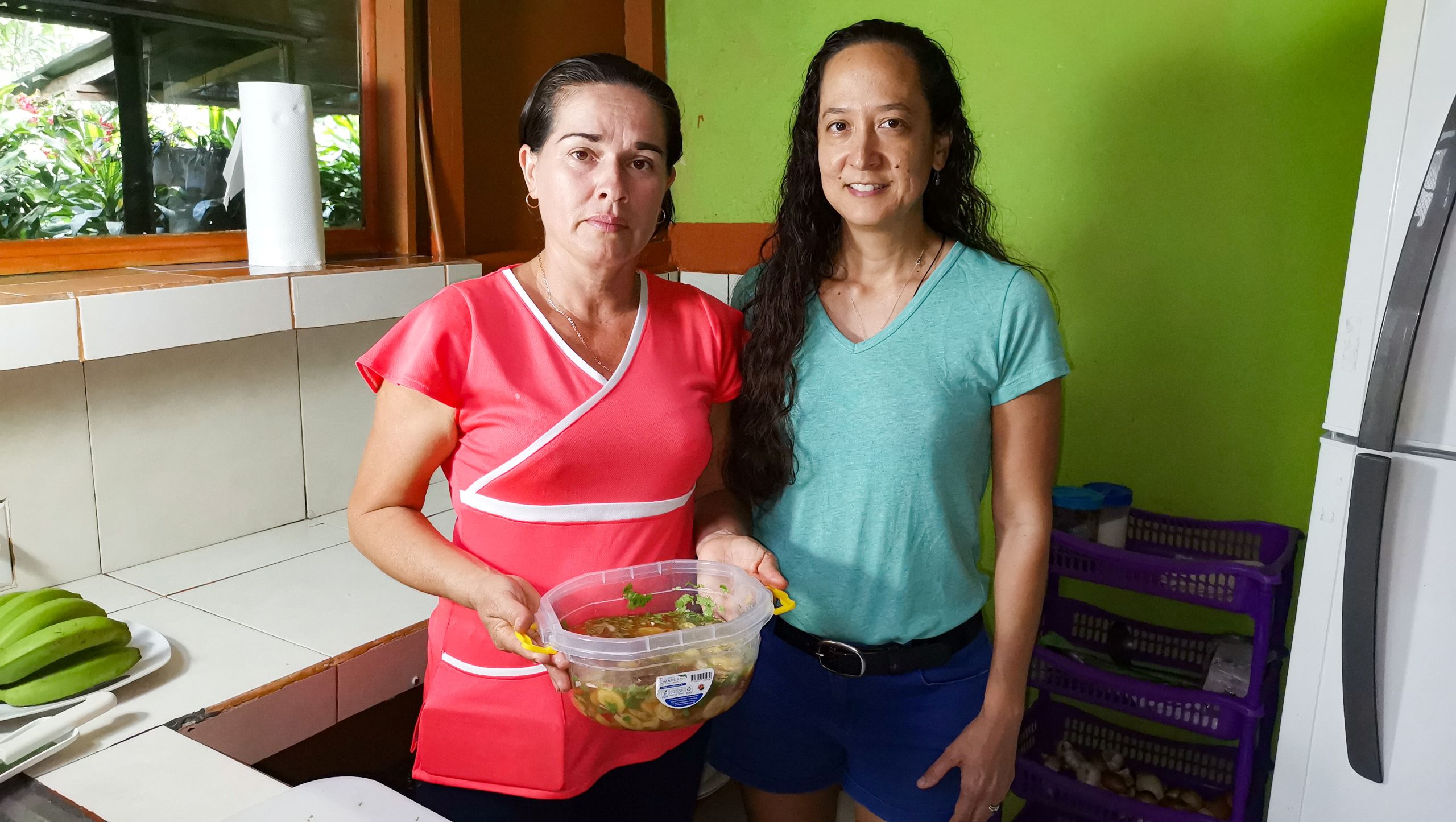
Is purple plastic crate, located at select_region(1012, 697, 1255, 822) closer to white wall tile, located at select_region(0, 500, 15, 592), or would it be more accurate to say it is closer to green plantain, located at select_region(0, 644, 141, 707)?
green plantain, located at select_region(0, 644, 141, 707)

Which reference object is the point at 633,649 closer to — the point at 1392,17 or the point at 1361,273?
the point at 1361,273

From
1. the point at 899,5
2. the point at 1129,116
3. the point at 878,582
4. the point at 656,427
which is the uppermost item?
the point at 899,5

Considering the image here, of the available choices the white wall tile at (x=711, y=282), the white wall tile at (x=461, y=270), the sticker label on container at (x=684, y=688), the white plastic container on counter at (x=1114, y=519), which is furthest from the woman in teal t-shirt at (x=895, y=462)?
the white wall tile at (x=711, y=282)

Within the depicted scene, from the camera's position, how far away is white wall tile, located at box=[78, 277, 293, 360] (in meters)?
1.46

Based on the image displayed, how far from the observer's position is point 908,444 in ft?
4.06

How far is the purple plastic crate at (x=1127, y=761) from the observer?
1.83 meters

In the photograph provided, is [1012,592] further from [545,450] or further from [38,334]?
[38,334]

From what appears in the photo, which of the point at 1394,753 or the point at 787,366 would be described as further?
the point at 1394,753

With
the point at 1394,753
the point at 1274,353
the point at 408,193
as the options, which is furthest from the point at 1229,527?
the point at 408,193

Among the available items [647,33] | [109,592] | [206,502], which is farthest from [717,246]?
[109,592]

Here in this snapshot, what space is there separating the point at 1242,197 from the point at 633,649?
1610 mm

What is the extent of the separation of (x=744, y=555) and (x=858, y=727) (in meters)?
0.30

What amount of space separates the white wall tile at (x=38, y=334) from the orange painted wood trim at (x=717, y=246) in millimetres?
1576

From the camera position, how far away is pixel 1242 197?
1939 millimetres
